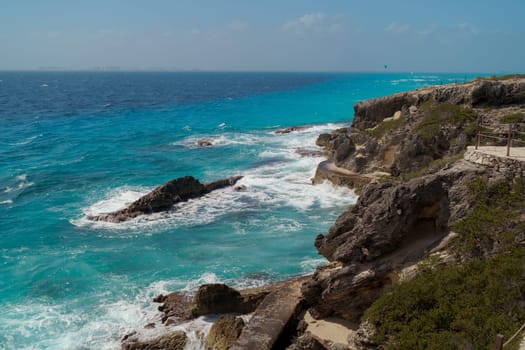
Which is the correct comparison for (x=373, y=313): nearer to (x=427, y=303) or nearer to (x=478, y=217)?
(x=427, y=303)

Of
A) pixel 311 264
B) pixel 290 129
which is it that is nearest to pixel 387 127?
pixel 311 264

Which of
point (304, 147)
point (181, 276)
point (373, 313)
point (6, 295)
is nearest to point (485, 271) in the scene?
point (373, 313)

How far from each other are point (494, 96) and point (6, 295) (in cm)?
3384

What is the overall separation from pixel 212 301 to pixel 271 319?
10.4 ft

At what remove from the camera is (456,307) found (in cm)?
1208

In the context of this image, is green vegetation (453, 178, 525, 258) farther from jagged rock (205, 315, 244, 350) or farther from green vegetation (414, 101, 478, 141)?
green vegetation (414, 101, 478, 141)

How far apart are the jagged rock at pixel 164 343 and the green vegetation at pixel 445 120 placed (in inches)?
879

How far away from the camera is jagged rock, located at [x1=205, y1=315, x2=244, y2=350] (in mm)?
15602

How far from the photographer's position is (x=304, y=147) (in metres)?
54.2

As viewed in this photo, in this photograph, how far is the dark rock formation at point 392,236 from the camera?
1515cm

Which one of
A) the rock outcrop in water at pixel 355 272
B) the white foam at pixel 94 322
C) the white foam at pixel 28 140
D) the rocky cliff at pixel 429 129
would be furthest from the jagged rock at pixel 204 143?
the rock outcrop in water at pixel 355 272

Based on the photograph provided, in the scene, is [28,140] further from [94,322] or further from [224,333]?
[224,333]

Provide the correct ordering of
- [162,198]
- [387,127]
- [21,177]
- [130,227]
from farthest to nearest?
[21,177], [387,127], [162,198], [130,227]

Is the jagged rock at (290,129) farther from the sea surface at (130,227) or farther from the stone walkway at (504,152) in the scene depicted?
the stone walkway at (504,152)
